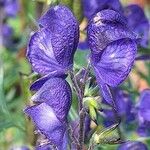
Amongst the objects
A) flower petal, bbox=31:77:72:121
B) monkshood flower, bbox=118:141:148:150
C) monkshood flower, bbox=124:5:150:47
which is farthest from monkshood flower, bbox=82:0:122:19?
flower petal, bbox=31:77:72:121

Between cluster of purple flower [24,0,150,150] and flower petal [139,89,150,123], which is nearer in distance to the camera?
cluster of purple flower [24,0,150,150]

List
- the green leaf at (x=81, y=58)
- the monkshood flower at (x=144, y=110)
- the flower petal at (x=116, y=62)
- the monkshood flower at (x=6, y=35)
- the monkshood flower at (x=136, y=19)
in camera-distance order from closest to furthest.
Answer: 1. the flower petal at (x=116, y=62)
2. the green leaf at (x=81, y=58)
3. the monkshood flower at (x=144, y=110)
4. the monkshood flower at (x=136, y=19)
5. the monkshood flower at (x=6, y=35)

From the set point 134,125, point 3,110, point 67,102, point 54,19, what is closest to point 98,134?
point 67,102

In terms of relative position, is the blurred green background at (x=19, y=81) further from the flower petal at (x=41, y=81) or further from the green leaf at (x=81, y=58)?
the flower petal at (x=41, y=81)

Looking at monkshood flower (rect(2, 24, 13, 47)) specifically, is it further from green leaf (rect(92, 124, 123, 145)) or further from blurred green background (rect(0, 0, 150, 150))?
green leaf (rect(92, 124, 123, 145))

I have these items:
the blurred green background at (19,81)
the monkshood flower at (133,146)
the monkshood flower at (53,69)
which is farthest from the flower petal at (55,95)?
the monkshood flower at (133,146)

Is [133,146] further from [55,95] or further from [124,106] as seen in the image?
[55,95]
